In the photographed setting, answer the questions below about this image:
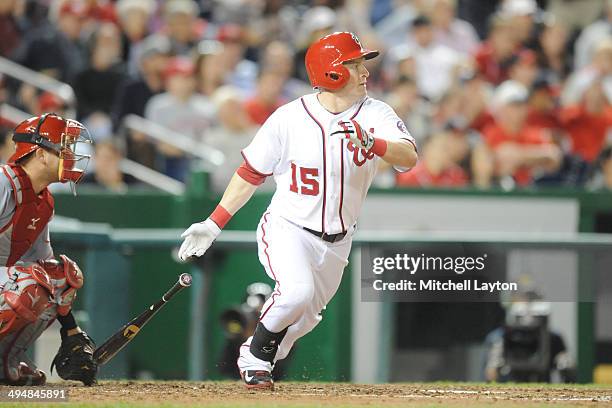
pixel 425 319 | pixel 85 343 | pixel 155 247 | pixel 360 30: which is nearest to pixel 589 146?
pixel 360 30

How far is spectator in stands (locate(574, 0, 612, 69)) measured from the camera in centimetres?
1335

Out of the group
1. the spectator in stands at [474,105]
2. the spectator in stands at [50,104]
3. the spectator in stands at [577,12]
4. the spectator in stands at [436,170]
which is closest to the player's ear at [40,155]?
the spectator in stands at [436,170]

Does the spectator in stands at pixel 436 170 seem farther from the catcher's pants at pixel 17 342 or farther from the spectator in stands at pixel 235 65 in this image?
the catcher's pants at pixel 17 342

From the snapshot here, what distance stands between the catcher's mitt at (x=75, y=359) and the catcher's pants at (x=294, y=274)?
81 centimetres

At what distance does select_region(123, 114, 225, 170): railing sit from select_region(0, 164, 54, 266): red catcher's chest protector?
4153mm

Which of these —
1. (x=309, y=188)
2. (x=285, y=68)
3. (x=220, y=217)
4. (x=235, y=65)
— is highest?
(x=235, y=65)

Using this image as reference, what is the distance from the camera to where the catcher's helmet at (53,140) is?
6.41 metres

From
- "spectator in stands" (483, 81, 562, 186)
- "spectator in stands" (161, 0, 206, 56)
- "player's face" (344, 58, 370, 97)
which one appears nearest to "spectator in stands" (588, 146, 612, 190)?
"spectator in stands" (483, 81, 562, 186)

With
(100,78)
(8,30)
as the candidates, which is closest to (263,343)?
(100,78)

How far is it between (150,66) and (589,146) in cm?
409

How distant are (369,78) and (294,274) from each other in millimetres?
6182

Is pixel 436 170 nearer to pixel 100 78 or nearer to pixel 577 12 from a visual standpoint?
pixel 100 78

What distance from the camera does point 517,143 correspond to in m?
11.4

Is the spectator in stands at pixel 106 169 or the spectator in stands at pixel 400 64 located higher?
the spectator in stands at pixel 400 64
